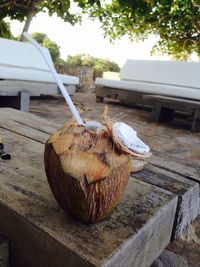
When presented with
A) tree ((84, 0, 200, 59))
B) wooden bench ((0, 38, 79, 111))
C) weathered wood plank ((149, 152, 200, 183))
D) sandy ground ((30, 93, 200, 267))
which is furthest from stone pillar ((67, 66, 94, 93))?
weathered wood plank ((149, 152, 200, 183))

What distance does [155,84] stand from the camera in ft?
16.7

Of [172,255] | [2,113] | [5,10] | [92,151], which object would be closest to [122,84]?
[5,10]

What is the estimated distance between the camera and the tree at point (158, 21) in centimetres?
589

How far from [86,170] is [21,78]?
3144mm

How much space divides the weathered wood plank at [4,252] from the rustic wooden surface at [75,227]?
2 cm

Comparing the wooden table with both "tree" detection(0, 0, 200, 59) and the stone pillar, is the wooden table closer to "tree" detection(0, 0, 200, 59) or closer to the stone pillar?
"tree" detection(0, 0, 200, 59)

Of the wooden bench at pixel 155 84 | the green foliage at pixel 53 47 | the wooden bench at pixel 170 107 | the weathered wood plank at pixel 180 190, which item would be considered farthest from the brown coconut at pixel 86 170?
the green foliage at pixel 53 47

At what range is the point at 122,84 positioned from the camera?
16.2 ft

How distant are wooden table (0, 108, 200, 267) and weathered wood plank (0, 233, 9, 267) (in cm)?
1

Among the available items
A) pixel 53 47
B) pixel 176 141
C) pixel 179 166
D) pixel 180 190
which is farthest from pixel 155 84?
pixel 53 47

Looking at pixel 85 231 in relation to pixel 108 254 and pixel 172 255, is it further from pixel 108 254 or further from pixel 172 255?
pixel 172 255

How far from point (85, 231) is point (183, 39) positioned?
721cm

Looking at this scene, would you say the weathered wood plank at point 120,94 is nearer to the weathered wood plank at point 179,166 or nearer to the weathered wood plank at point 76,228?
the weathered wood plank at point 179,166

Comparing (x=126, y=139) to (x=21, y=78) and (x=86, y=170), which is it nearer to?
(x=86, y=170)
